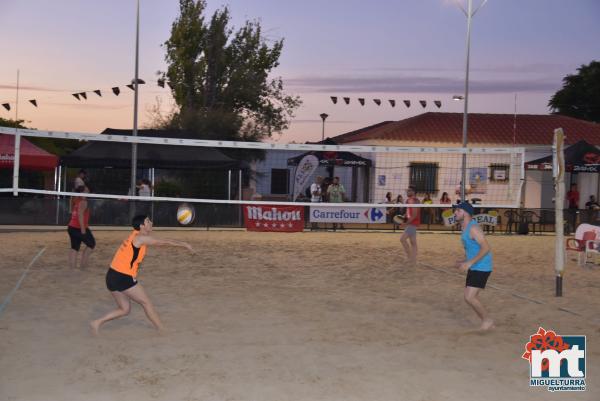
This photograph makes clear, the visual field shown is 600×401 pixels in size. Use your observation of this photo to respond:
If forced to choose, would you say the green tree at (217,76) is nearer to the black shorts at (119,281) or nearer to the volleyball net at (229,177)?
the volleyball net at (229,177)

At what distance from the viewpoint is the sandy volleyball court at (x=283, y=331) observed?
6328mm

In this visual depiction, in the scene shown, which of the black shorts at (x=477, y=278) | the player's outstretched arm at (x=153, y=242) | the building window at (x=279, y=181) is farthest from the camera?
the building window at (x=279, y=181)

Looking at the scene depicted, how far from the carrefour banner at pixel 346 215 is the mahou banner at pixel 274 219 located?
0.71 metres

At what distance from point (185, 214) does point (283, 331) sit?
1443cm

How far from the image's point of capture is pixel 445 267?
14.9m

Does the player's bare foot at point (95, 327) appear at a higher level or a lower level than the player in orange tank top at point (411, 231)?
lower

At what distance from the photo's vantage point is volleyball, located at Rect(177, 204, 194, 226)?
2245cm

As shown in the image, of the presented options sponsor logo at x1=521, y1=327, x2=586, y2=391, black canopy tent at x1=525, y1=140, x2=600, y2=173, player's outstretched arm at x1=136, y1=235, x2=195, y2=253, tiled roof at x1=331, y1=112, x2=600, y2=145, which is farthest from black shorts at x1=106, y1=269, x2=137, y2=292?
tiled roof at x1=331, y1=112, x2=600, y2=145

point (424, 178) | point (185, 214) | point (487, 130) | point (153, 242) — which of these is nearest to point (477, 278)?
point (153, 242)

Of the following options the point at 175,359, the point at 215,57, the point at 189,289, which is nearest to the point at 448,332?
the point at 175,359

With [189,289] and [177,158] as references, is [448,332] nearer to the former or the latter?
[189,289]

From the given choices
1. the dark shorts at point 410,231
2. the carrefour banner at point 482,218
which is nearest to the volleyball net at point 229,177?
the carrefour banner at point 482,218

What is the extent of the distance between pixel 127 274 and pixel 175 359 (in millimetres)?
1332

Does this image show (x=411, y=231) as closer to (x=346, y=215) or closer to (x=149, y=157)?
(x=346, y=215)
